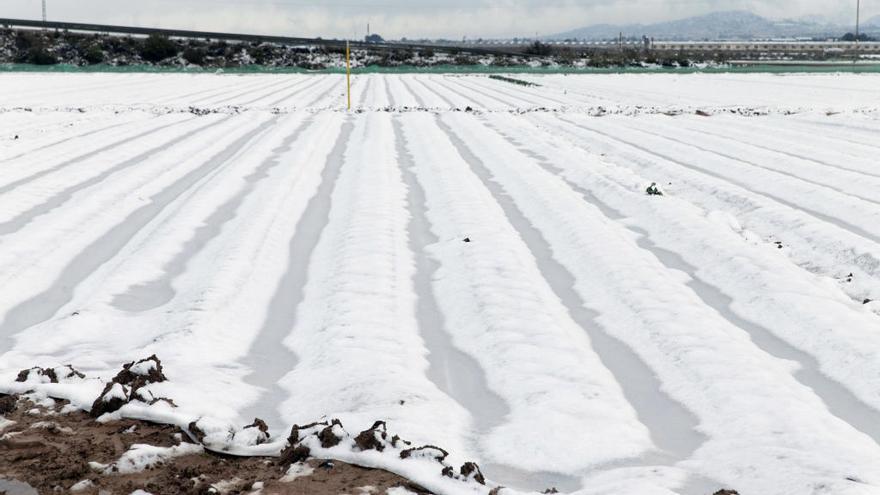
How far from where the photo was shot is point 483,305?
5.37m

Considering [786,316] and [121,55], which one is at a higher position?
[121,55]

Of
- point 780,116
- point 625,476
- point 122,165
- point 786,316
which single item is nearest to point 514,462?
point 625,476

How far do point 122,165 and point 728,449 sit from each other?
9.47 metres

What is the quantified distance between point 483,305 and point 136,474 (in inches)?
97.9

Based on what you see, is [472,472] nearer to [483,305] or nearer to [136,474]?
[136,474]

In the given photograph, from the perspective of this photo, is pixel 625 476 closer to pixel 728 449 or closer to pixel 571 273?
pixel 728 449

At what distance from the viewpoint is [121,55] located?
229 ft

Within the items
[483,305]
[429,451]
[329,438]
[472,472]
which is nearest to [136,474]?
[329,438]

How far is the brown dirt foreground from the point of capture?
3223 millimetres

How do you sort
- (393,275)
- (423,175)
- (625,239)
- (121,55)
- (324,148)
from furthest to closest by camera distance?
(121,55), (324,148), (423,175), (625,239), (393,275)

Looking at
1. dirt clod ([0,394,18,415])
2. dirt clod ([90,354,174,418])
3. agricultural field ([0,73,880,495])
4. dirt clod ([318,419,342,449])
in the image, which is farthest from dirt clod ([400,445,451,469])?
dirt clod ([0,394,18,415])

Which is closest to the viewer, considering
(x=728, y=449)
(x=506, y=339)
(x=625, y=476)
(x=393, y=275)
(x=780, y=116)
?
(x=625, y=476)

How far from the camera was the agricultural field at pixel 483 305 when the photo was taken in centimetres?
361

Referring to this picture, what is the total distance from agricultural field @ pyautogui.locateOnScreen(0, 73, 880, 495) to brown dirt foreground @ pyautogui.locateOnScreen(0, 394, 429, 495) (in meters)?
0.10
